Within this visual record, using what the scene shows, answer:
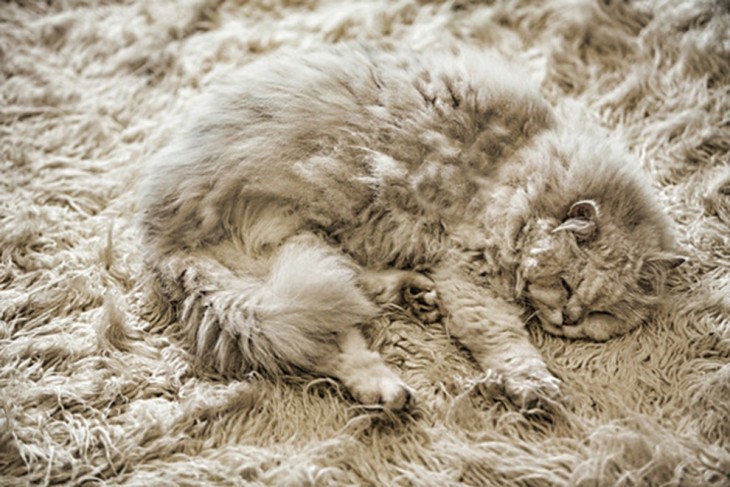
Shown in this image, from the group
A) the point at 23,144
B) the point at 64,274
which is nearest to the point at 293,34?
the point at 23,144

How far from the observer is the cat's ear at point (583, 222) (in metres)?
1.36

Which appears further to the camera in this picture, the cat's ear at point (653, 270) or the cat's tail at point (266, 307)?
the cat's ear at point (653, 270)

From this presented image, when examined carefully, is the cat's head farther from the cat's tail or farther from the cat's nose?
the cat's tail

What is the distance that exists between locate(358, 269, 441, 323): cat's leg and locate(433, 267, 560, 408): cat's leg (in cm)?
3

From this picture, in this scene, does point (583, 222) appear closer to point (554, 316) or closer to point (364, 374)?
point (554, 316)

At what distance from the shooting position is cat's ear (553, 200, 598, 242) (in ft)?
4.45

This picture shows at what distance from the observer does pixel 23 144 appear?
185 cm

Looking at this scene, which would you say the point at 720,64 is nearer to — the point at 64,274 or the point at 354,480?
the point at 354,480

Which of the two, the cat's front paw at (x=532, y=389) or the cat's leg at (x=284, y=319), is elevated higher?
the cat's leg at (x=284, y=319)

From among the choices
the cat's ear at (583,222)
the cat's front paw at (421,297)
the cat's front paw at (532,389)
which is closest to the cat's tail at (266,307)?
the cat's front paw at (421,297)

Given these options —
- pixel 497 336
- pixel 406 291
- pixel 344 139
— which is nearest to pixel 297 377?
pixel 406 291

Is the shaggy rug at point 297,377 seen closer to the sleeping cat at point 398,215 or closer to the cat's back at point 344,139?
the sleeping cat at point 398,215

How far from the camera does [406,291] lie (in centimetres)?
148

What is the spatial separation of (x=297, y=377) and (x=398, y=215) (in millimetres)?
443
